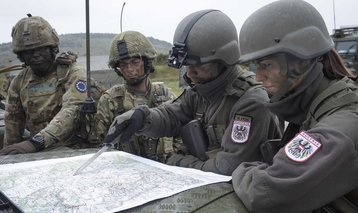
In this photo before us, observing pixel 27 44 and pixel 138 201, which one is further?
pixel 27 44

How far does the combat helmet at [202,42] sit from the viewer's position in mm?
2350

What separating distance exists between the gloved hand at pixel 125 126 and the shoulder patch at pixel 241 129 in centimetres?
62

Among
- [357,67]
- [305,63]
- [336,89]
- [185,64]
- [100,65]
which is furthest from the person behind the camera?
[357,67]

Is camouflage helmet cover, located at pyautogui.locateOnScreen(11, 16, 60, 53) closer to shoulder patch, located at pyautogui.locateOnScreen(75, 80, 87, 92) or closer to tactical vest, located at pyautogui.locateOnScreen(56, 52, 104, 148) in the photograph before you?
tactical vest, located at pyautogui.locateOnScreen(56, 52, 104, 148)

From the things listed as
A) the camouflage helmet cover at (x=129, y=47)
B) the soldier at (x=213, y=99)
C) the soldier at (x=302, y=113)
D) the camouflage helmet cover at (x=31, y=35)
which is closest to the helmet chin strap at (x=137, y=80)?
the camouflage helmet cover at (x=129, y=47)

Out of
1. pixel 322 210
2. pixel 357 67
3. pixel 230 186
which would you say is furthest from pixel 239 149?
pixel 357 67

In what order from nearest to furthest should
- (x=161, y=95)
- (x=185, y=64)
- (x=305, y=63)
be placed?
(x=305, y=63) < (x=185, y=64) < (x=161, y=95)

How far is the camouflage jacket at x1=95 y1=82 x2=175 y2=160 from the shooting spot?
3090 millimetres

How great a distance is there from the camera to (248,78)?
7.89 feet

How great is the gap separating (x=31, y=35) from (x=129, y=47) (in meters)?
0.89

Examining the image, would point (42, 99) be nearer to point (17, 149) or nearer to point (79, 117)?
point (79, 117)

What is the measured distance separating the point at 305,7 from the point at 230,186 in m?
0.82

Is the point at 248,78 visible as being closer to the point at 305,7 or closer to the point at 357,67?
the point at 305,7

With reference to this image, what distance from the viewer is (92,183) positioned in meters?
1.61
